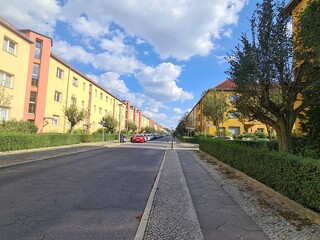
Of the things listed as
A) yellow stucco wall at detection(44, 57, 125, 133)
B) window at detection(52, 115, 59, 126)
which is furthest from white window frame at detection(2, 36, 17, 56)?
window at detection(52, 115, 59, 126)

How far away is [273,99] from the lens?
9812 mm

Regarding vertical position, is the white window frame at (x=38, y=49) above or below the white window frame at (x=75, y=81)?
above

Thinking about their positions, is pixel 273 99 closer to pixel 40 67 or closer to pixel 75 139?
pixel 75 139

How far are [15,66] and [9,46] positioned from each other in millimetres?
1787

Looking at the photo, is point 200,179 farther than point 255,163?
Yes

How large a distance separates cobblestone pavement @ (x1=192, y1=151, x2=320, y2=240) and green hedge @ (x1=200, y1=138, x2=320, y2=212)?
1.14 feet

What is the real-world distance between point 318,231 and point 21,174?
9131mm

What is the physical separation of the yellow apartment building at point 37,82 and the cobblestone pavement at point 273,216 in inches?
817

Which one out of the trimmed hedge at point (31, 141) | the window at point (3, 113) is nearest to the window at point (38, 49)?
the window at point (3, 113)

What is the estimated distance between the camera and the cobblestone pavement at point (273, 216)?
4359 millimetres

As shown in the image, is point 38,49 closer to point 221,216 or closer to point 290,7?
point 290,7

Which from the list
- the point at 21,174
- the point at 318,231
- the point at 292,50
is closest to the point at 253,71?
the point at 292,50

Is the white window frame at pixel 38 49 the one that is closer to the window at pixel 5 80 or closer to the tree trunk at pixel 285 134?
the window at pixel 5 80

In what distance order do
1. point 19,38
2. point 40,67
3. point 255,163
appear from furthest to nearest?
point 40,67, point 19,38, point 255,163
